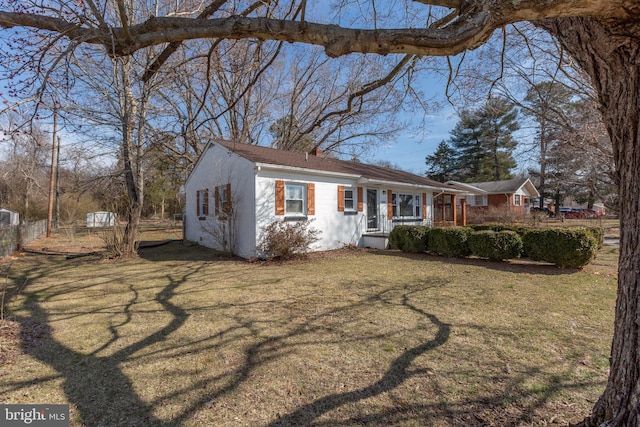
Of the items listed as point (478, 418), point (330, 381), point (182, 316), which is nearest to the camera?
point (478, 418)

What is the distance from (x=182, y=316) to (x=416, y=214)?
13626mm

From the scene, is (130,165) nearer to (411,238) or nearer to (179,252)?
(179,252)

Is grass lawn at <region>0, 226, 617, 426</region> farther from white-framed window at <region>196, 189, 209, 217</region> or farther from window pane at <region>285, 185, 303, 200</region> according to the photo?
white-framed window at <region>196, 189, 209, 217</region>

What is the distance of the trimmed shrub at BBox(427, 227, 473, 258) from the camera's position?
32.3 feet

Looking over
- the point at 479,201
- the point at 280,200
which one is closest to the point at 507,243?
the point at 280,200

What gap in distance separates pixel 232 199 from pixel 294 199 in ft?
7.43

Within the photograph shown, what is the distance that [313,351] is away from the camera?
352 centimetres

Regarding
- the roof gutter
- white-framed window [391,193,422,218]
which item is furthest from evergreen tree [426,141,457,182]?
the roof gutter

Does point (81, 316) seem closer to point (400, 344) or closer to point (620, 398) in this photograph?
point (400, 344)

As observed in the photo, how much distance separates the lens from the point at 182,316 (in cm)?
475

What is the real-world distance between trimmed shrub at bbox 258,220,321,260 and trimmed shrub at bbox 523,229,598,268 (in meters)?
6.71

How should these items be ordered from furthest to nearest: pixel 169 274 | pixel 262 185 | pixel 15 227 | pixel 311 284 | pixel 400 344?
pixel 15 227 < pixel 262 185 < pixel 169 274 < pixel 311 284 < pixel 400 344

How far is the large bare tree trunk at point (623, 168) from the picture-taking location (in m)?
1.63

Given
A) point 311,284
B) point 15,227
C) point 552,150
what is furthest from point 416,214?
point 15,227
